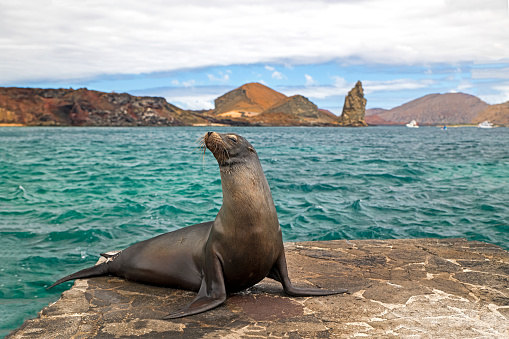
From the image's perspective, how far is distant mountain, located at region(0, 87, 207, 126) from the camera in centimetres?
12556

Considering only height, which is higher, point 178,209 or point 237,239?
point 237,239

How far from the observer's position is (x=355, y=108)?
620 ft

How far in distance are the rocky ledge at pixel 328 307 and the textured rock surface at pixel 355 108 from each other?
187080 millimetres

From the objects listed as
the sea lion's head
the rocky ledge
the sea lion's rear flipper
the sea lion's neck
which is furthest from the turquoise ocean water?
the sea lion's head

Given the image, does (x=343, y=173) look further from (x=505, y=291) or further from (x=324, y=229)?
(x=505, y=291)

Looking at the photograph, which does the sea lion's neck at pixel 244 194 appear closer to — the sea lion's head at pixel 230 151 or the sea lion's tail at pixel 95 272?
the sea lion's head at pixel 230 151

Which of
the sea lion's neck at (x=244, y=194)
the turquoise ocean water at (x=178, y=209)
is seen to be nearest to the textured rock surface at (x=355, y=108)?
the turquoise ocean water at (x=178, y=209)

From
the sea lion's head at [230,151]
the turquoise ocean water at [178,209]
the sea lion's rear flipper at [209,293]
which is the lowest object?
the turquoise ocean water at [178,209]

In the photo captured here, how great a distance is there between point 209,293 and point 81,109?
136 meters

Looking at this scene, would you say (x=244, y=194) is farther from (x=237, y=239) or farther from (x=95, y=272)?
(x=95, y=272)

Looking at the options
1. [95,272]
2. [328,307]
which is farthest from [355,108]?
[328,307]

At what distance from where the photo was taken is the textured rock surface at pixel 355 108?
186250 millimetres

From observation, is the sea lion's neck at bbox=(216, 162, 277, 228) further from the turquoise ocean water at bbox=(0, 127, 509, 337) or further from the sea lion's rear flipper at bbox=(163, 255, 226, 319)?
the turquoise ocean water at bbox=(0, 127, 509, 337)

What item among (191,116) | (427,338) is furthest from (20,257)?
(191,116)
